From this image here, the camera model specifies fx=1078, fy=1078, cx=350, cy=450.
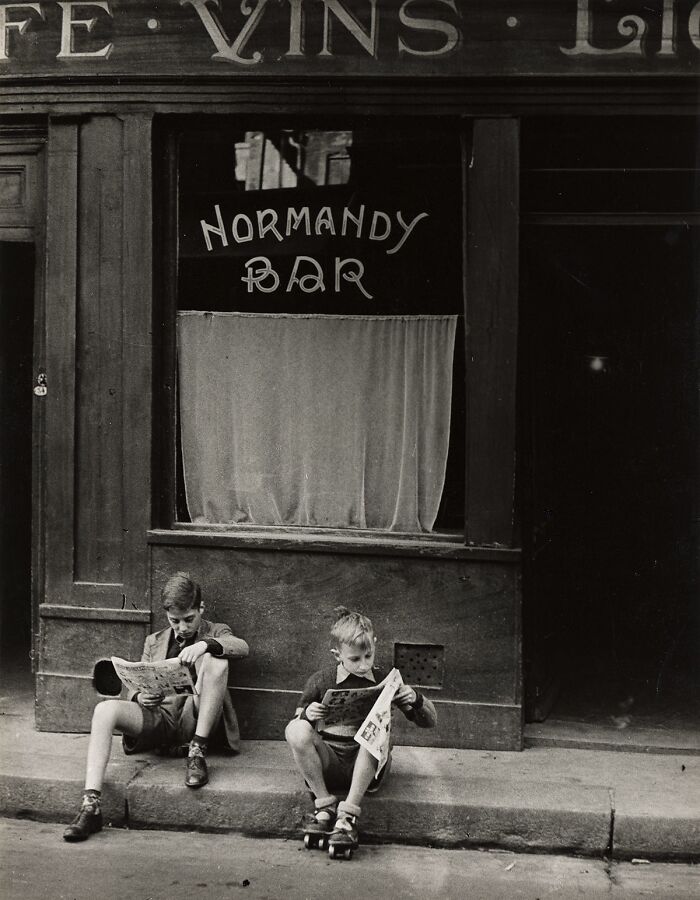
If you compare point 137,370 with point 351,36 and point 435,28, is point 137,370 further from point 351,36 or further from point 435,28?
point 435,28

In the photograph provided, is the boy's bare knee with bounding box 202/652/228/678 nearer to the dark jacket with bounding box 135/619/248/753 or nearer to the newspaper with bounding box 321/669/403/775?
the dark jacket with bounding box 135/619/248/753

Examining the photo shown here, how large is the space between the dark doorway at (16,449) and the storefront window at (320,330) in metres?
1.12

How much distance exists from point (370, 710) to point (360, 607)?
99cm

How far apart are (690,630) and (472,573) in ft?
8.13

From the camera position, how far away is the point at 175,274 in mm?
6070

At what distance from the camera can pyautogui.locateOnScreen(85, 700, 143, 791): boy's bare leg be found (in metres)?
4.94

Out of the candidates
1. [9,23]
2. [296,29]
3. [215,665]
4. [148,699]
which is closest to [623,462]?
[215,665]

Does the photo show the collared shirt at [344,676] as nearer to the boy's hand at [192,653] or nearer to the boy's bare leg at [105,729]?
the boy's hand at [192,653]

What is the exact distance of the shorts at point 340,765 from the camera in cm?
493

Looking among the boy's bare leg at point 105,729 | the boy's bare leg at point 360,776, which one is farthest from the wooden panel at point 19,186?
the boy's bare leg at point 360,776

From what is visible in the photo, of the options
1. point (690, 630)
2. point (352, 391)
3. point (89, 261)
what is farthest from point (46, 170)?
point (690, 630)

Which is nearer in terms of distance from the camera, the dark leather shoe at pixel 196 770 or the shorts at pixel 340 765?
the shorts at pixel 340 765

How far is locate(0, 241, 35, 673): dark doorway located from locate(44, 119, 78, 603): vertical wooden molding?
50 cm

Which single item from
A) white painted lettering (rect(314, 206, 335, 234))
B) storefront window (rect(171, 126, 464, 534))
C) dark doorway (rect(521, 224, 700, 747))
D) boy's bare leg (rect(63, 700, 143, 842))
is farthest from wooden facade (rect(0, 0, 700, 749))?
dark doorway (rect(521, 224, 700, 747))
